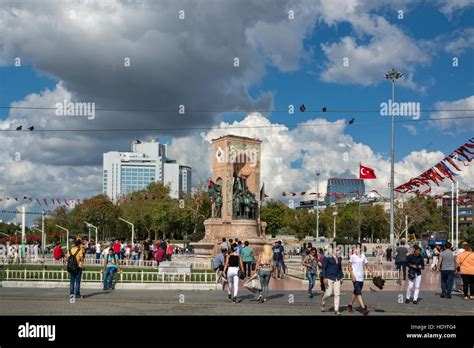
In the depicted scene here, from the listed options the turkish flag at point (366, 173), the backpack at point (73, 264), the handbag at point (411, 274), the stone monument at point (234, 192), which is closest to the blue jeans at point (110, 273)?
the backpack at point (73, 264)

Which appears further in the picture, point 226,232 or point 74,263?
point 226,232

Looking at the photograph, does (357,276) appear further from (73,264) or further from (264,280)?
(73,264)

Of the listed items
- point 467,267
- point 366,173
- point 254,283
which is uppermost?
point 366,173

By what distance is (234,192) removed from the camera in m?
Answer: 34.8

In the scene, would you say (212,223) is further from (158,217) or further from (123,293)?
(158,217)

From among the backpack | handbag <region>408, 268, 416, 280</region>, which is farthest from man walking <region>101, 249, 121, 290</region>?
handbag <region>408, 268, 416, 280</region>

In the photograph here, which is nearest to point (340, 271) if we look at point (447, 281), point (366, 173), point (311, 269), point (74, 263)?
point (311, 269)

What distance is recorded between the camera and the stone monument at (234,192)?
3397 cm

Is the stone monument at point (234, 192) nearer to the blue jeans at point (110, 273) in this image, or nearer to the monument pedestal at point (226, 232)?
the monument pedestal at point (226, 232)

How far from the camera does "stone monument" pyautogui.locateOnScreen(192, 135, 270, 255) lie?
34.0 meters

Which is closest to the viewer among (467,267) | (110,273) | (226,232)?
(467,267)

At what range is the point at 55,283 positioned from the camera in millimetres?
19391
